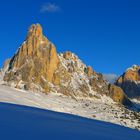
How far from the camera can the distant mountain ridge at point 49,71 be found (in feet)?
506

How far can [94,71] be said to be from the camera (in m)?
187

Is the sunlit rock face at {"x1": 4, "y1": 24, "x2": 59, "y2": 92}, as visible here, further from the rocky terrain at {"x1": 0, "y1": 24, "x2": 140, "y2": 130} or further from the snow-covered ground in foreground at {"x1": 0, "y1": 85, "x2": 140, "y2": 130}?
the snow-covered ground in foreground at {"x1": 0, "y1": 85, "x2": 140, "y2": 130}

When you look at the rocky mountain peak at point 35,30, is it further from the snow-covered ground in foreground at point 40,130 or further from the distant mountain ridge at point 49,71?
the snow-covered ground in foreground at point 40,130

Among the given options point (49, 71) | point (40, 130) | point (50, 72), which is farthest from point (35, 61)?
point (40, 130)

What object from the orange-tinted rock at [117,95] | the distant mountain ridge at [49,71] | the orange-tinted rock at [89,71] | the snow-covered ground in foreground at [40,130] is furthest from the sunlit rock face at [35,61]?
the snow-covered ground in foreground at [40,130]

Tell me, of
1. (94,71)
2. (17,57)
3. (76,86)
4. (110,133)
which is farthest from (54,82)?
(110,133)

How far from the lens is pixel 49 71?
164 m

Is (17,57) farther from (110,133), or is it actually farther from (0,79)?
(110,133)

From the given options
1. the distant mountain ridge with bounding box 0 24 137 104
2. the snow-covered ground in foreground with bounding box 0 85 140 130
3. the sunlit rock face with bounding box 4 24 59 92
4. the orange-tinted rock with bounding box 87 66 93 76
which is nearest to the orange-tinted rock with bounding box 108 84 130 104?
the distant mountain ridge with bounding box 0 24 137 104

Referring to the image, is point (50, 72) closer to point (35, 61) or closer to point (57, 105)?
point (35, 61)

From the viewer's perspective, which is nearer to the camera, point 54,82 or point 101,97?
point 54,82

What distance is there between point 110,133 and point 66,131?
5.20ft

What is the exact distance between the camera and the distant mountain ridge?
154250 mm

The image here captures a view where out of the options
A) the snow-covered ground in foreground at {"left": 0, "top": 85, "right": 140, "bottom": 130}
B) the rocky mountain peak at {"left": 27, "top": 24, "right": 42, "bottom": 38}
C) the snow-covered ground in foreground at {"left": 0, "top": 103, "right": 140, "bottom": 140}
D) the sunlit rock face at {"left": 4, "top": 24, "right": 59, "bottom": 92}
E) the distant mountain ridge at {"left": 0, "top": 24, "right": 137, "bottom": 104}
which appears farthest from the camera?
the rocky mountain peak at {"left": 27, "top": 24, "right": 42, "bottom": 38}
